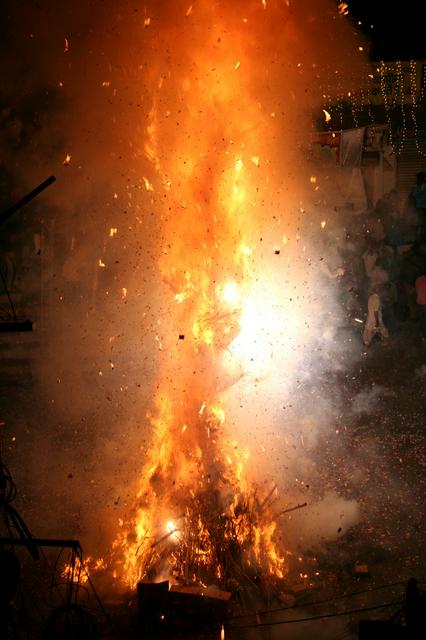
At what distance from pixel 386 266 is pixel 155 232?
573cm

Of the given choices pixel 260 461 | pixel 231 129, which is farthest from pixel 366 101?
pixel 260 461

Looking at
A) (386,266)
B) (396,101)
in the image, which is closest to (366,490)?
(386,266)

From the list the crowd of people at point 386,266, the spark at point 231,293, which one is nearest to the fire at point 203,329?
the spark at point 231,293

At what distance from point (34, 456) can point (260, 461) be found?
17.1 ft

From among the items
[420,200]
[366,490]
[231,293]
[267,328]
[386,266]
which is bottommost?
[366,490]

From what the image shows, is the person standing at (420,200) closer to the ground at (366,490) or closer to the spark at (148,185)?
the ground at (366,490)

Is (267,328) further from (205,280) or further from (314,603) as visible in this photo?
(314,603)

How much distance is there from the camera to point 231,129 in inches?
394

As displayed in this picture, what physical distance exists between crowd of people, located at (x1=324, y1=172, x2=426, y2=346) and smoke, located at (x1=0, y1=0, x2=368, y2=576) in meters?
0.48

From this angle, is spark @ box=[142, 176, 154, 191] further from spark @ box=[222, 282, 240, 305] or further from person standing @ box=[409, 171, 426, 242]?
person standing @ box=[409, 171, 426, 242]

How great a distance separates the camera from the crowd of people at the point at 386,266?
1234cm

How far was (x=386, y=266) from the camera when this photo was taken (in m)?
12.6

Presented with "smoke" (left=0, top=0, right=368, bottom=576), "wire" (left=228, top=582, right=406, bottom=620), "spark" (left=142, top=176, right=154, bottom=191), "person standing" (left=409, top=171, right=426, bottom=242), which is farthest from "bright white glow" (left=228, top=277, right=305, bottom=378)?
"wire" (left=228, top=582, right=406, bottom=620)

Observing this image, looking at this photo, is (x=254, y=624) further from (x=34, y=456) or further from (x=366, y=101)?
(x=366, y=101)
